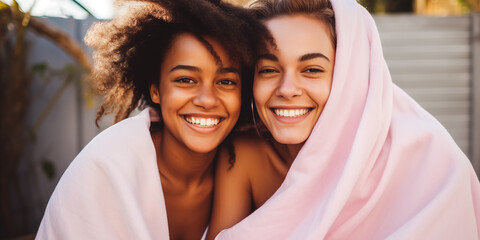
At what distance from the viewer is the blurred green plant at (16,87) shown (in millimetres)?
4055

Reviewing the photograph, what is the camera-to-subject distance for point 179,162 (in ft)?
8.60

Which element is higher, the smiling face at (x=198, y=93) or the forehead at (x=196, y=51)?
the forehead at (x=196, y=51)

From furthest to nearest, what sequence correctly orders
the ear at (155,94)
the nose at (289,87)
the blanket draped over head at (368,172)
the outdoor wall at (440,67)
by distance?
the outdoor wall at (440,67) → the ear at (155,94) → the nose at (289,87) → the blanket draped over head at (368,172)

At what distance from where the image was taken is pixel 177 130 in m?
2.37

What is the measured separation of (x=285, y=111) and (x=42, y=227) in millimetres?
1283

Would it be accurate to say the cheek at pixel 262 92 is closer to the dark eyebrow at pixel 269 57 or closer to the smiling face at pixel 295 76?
the smiling face at pixel 295 76

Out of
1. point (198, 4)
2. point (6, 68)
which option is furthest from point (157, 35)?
point (6, 68)

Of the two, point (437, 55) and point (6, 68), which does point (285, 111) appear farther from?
point (437, 55)

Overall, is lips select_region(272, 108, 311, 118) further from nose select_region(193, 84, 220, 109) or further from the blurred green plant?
the blurred green plant

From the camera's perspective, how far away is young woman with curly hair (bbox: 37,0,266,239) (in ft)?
6.63

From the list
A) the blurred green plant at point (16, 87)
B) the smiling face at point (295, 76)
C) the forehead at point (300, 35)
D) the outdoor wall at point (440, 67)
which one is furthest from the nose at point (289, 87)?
the outdoor wall at point (440, 67)

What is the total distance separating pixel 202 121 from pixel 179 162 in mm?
406

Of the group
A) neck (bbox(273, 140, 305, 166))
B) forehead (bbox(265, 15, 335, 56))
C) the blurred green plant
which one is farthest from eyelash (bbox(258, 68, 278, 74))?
the blurred green plant

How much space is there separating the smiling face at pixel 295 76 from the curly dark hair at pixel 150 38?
0.10m
